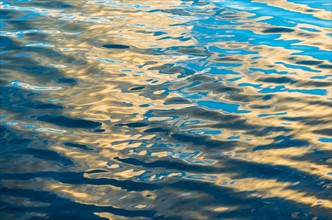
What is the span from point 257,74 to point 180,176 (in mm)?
1678

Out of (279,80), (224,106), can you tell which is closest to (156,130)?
(224,106)

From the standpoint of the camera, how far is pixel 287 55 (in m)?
5.29

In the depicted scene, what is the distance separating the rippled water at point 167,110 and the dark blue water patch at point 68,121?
14 mm

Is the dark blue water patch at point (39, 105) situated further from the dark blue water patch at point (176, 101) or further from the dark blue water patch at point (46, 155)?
the dark blue water patch at point (176, 101)

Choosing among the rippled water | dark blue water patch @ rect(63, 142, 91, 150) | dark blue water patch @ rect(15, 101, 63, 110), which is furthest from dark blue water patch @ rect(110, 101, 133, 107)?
dark blue water patch @ rect(63, 142, 91, 150)

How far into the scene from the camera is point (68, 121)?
13.9ft

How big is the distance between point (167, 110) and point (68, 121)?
70 centimetres

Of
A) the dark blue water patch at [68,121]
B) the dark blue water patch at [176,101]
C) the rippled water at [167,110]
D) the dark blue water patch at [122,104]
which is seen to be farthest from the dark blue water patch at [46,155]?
the dark blue water patch at [176,101]

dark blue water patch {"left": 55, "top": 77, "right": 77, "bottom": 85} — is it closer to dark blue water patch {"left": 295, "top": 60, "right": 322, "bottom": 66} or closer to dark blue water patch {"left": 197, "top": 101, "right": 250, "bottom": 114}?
dark blue water patch {"left": 197, "top": 101, "right": 250, "bottom": 114}

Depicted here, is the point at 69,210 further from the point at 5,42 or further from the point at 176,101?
the point at 5,42

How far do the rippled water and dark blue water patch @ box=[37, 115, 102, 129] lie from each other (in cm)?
1

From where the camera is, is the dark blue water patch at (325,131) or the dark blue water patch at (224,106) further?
the dark blue water patch at (224,106)

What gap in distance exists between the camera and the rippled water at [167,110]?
339 centimetres

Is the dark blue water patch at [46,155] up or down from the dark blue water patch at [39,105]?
down
